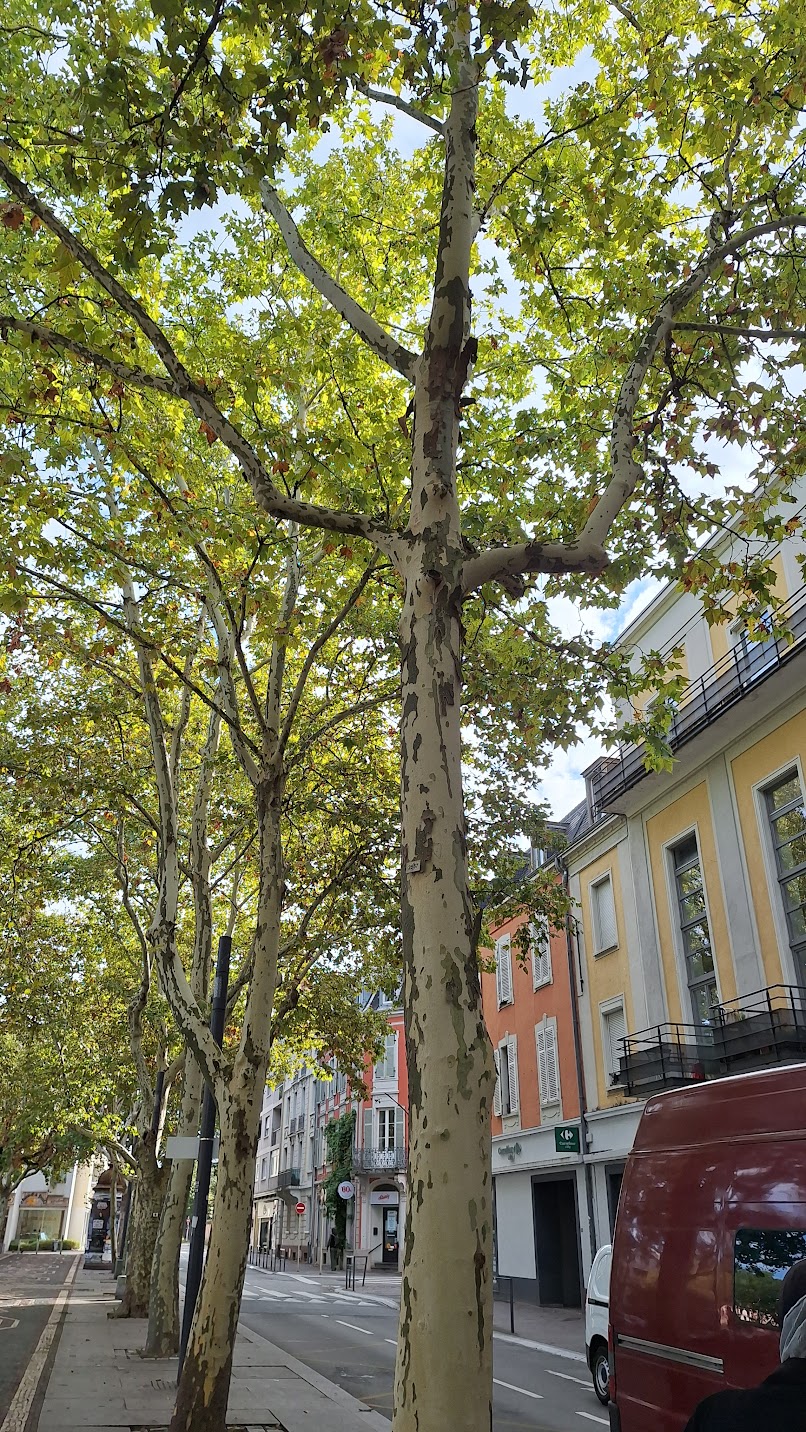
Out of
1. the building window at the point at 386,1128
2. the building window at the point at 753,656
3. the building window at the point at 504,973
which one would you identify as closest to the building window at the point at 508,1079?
the building window at the point at 504,973

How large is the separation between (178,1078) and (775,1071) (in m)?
19.0

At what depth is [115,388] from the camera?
23.8 feet

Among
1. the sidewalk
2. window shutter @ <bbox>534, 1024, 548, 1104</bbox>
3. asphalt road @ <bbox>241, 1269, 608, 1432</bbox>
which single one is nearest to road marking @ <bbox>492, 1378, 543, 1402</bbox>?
asphalt road @ <bbox>241, 1269, 608, 1432</bbox>

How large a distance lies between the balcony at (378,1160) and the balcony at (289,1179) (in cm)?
1368

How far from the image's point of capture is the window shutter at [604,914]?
69.2ft

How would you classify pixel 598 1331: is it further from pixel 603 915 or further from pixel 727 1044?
pixel 603 915

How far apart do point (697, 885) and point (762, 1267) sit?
46.8 ft

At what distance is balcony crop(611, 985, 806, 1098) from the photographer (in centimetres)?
1387

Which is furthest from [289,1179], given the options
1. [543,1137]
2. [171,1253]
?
[171,1253]

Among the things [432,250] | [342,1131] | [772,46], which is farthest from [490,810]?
[342,1131]

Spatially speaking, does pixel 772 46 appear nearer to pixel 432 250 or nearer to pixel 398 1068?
pixel 432 250

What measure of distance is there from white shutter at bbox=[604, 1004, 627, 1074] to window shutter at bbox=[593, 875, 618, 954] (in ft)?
4.71

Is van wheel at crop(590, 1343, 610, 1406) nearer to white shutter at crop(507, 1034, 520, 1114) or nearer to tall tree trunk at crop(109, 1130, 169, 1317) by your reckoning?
tall tree trunk at crop(109, 1130, 169, 1317)

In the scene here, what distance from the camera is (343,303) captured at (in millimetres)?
6582
